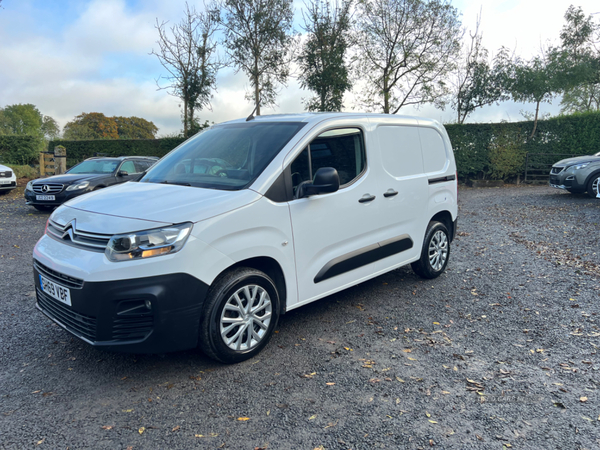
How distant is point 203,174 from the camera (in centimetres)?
388

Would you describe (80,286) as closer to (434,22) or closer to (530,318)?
(530,318)

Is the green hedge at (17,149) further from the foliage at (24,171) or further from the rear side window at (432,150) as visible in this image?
the rear side window at (432,150)

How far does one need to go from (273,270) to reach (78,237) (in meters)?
1.49

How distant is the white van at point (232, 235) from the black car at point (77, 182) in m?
7.44

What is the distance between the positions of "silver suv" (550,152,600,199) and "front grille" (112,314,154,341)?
13998 mm

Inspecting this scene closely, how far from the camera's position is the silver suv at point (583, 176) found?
13.1m

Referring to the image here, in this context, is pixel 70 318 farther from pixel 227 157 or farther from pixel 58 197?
pixel 58 197

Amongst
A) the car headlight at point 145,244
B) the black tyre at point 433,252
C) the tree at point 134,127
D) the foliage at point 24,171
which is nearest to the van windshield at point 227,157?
the car headlight at point 145,244

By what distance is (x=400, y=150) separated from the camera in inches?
194

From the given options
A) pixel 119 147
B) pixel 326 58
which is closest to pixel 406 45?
pixel 326 58

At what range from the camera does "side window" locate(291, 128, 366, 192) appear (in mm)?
3838

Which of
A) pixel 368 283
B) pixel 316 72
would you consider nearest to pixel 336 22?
pixel 316 72

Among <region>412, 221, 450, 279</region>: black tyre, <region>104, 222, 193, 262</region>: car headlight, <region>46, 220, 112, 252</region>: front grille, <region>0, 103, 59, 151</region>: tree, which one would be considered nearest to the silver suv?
<region>412, 221, 450, 279</region>: black tyre

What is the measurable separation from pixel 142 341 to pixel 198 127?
21.7 meters
